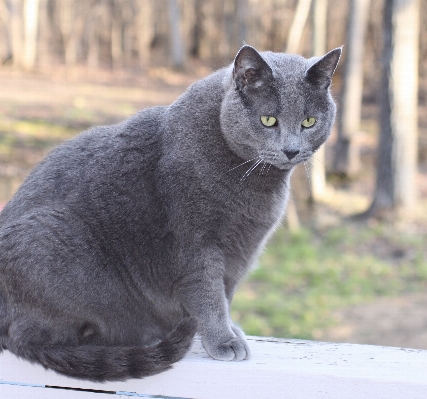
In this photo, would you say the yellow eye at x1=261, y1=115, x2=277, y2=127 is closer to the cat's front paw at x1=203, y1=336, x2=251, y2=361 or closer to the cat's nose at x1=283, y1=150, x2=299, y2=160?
Answer: the cat's nose at x1=283, y1=150, x2=299, y2=160

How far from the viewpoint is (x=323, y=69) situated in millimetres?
1696

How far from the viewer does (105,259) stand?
1.65 meters

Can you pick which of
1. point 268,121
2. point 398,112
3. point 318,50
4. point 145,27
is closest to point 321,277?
point 398,112

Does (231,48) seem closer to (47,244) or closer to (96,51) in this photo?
(96,51)

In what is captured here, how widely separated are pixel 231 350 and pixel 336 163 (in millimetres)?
6390

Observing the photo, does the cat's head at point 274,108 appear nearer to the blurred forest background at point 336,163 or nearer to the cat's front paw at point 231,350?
the blurred forest background at point 336,163

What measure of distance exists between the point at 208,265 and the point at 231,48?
16.9m

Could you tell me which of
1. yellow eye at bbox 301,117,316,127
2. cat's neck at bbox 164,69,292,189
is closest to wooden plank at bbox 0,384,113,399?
cat's neck at bbox 164,69,292,189

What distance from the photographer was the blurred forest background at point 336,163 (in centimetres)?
449

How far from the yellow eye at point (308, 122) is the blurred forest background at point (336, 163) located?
30cm

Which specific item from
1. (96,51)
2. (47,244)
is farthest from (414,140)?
(96,51)

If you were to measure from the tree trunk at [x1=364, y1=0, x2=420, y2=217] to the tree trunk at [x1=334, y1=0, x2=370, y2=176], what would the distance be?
1.45m

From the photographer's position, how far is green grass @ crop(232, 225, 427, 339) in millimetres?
4344

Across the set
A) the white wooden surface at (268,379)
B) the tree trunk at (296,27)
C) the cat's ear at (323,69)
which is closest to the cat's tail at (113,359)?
the white wooden surface at (268,379)
